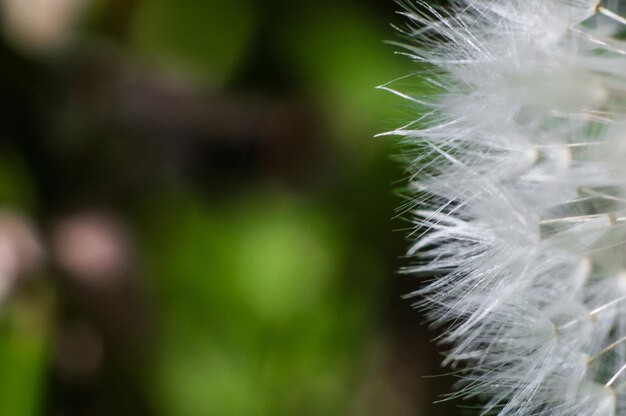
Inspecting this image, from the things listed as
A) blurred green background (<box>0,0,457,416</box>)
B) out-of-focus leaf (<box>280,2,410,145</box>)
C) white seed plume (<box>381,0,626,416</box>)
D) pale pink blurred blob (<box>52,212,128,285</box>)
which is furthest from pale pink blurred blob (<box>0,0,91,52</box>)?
white seed plume (<box>381,0,626,416</box>)

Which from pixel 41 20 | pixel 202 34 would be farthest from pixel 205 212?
pixel 41 20

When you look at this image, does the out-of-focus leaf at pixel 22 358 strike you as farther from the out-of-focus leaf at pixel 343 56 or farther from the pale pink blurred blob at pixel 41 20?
the out-of-focus leaf at pixel 343 56

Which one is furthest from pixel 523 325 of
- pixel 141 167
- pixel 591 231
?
pixel 141 167

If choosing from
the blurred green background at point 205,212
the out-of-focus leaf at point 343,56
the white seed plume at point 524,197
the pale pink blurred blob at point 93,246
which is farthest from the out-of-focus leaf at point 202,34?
the white seed plume at point 524,197

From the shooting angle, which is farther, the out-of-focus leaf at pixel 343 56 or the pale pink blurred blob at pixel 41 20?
the out-of-focus leaf at pixel 343 56

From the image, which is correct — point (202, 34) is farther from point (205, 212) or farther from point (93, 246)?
point (93, 246)

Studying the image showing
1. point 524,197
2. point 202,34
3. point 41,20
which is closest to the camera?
point 524,197

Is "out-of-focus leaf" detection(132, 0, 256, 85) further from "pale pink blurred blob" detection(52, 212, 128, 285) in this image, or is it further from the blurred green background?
"pale pink blurred blob" detection(52, 212, 128, 285)
